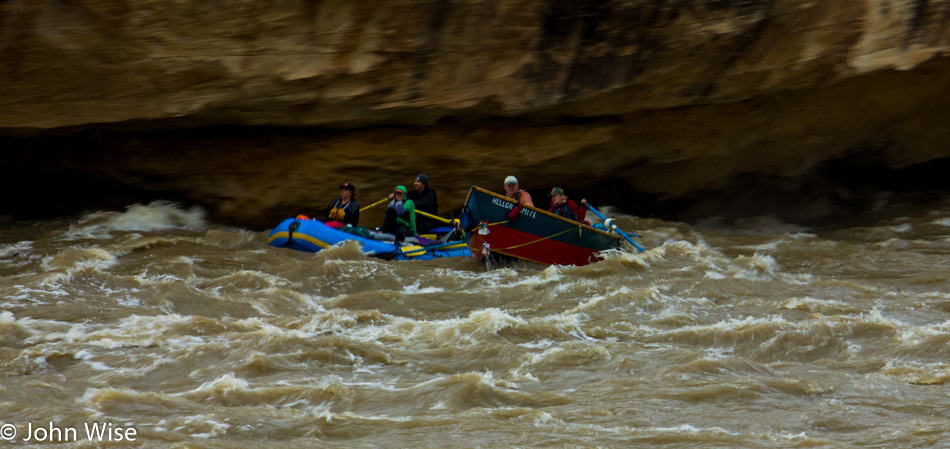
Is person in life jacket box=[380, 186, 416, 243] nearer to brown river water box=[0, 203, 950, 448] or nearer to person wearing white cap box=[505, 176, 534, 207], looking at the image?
brown river water box=[0, 203, 950, 448]

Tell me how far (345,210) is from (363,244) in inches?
49.3

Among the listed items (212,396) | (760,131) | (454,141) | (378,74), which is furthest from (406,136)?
(212,396)

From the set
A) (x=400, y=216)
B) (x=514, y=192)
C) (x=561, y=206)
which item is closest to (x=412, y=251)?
(x=400, y=216)

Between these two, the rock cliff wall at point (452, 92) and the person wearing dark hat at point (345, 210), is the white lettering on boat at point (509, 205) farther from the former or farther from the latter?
the person wearing dark hat at point (345, 210)

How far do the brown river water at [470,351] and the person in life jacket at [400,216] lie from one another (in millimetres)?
971

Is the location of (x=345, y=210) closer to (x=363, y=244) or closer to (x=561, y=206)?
(x=363, y=244)

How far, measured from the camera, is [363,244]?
10.2 m

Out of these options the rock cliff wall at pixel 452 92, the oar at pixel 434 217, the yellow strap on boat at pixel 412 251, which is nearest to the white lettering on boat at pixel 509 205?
the yellow strap on boat at pixel 412 251

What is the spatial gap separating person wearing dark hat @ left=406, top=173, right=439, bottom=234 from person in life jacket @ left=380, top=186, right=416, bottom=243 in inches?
24.4

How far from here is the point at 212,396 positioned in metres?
5.12

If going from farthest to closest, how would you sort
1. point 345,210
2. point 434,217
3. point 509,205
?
point 434,217
point 345,210
point 509,205

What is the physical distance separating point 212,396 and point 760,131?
31.8ft

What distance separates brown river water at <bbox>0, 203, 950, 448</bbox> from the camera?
4.62 metres

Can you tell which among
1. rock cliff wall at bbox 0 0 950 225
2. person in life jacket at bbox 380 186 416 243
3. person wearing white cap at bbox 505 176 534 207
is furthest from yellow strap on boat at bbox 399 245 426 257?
rock cliff wall at bbox 0 0 950 225
